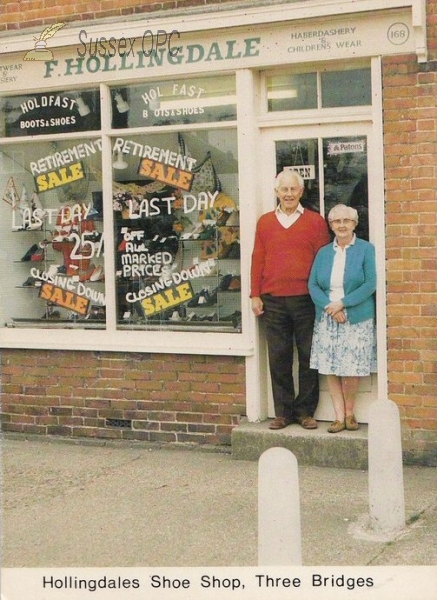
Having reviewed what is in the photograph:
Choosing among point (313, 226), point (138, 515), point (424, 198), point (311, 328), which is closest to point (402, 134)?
point (424, 198)

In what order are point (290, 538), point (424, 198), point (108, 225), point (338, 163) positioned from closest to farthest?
1. point (290, 538)
2. point (424, 198)
3. point (338, 163)
4. point (108, 225)

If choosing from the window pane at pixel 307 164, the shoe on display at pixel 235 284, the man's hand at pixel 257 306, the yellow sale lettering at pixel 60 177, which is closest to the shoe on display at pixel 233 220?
the shoe on display at pixel 235 284

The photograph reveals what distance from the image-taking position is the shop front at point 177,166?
309 inches

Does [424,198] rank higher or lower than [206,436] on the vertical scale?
higher

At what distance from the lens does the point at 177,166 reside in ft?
27.8

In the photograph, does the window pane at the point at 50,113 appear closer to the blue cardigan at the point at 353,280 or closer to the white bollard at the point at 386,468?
the blue cardigan at the point at 353,280

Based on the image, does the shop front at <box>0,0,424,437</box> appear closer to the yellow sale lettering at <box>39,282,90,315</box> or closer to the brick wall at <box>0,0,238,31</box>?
the yellow sale lettering at <box>39,282,90,315</box>

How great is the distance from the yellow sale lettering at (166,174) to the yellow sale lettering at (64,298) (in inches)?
49.9

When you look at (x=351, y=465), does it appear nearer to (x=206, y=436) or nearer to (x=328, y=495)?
(x=328, y=495)

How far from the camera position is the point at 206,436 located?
8.34m

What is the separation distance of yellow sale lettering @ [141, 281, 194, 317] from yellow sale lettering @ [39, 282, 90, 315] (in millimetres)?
601

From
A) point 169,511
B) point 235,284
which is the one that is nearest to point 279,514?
point 169,511

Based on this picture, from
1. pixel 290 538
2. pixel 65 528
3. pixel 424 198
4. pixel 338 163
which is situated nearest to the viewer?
pixel 290 538

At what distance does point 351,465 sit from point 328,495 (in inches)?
28.1
